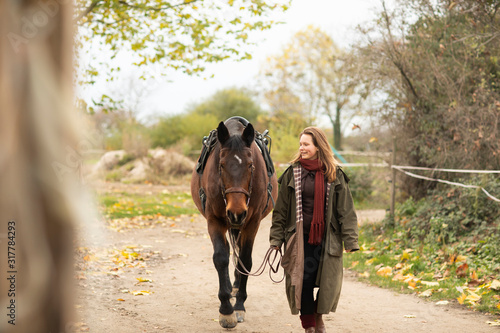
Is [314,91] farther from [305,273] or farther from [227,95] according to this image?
[305,273]

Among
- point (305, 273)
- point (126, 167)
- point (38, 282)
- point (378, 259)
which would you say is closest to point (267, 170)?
point (305, 273)

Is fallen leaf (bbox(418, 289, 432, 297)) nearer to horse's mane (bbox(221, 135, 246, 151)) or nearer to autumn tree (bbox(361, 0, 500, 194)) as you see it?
autumn tree (bbox(361, 0, 500, 194))

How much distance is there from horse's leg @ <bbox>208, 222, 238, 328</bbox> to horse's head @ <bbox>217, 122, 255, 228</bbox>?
55 cm

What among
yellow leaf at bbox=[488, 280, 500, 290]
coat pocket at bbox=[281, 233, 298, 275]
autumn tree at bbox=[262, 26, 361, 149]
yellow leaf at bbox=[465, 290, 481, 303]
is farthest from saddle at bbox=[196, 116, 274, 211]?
autumn tree at bbox=[262, 26, 361, 149]

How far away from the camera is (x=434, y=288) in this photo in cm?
606

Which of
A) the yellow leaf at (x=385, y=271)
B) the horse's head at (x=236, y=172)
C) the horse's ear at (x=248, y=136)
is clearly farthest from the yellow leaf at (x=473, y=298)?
the horse's ear at (x=248, y=136)

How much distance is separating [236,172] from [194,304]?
204 centimetres

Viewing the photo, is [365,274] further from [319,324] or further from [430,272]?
[319,324]

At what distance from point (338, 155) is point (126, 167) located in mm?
11075

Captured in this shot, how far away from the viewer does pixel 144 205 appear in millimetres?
14266

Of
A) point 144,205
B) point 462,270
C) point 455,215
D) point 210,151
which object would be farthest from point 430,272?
point 144,205

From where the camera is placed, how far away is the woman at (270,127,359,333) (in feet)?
12.7

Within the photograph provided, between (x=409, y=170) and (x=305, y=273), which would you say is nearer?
(x=305, y=273)

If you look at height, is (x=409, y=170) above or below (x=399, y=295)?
above
